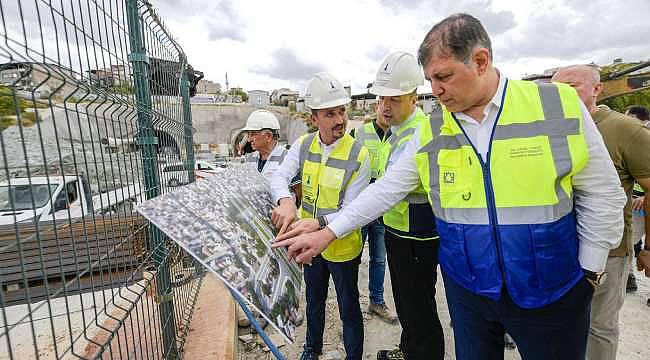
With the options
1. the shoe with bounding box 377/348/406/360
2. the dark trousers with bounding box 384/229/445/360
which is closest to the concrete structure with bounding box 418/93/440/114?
the dark trousers with bounding box 384/229/445/360

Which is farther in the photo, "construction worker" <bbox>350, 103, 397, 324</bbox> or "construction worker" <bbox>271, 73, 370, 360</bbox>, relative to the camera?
"construction worker" <bbox>350, 103, 397, 324</bbox>

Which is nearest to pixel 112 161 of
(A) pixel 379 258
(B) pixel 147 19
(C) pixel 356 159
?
(B) pixel 147 19

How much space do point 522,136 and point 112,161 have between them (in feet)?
5.84

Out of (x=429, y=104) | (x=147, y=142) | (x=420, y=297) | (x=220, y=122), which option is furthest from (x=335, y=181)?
(x=220, y=122)

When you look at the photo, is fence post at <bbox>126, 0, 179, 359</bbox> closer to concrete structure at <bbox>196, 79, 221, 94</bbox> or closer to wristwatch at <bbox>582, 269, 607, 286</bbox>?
wristwatch at <bbox>582, 269, 607, 286</bbox>

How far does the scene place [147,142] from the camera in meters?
2.06

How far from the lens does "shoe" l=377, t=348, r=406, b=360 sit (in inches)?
112

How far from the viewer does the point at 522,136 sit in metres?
1.37

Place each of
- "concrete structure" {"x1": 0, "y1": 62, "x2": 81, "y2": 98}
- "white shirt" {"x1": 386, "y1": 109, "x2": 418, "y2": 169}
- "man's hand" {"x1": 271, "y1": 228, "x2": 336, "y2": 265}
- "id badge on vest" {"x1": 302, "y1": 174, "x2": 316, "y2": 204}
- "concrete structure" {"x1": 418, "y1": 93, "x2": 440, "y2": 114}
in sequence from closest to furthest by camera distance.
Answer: "concrete structure" {"x1": 0, "y1": 62, "x2": 81, "y2": 98} < "man's hand" {"x1": 271, "y1": 228, "x2": 336, "y2": 265} < "concrete structure" {"x1": 418, "y1": 93, "x2": 440, "y2": 114} < "white shirt" {"x1": 386, "y1": 109, "x2": 418, "y2": 169} < "id badge on vest" {"x1": 302, "y1": 174, "x2": 316, "y2": 204}

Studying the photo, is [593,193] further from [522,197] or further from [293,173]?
[293,173]

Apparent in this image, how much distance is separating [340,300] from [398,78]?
5.37 feet

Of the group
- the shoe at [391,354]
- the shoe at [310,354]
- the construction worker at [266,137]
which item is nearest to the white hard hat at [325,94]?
the construction worker at [266,137]

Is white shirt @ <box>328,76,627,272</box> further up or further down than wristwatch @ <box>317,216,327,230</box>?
further up

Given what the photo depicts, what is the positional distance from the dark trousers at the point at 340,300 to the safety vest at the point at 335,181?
98mm
